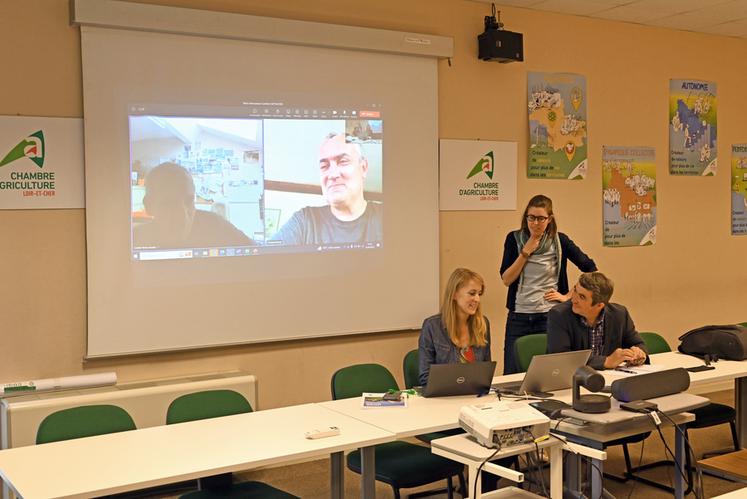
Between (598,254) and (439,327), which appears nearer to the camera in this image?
(439,327)

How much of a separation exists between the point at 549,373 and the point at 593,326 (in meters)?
0.66

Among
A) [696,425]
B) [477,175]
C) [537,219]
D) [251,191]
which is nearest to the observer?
[696,425]

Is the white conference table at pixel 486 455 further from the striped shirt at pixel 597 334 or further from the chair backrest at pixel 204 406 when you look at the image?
the striped shirt at pixel 597 334

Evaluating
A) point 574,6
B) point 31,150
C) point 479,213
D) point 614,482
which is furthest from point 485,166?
point 31,150

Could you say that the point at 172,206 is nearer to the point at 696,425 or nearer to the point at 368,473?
the point at 368,473

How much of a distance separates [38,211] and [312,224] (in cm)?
168

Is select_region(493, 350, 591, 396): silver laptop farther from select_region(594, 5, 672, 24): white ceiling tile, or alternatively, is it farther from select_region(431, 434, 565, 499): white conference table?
select_region(594, 5, 672, 24): white ceiling tile

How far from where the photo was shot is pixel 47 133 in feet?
15.1

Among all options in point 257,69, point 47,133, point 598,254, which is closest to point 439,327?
point 257,69

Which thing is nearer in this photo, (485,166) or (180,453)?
(180,453)

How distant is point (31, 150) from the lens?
4566 mm

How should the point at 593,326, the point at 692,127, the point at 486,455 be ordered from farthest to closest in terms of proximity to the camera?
the point at 692,127
the point at 593,326
the point at 486,455

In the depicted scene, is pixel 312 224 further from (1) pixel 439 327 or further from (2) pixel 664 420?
(2) pixel 664 420

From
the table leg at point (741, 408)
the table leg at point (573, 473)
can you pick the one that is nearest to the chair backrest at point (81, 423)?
the table leg at point (573, 473)
